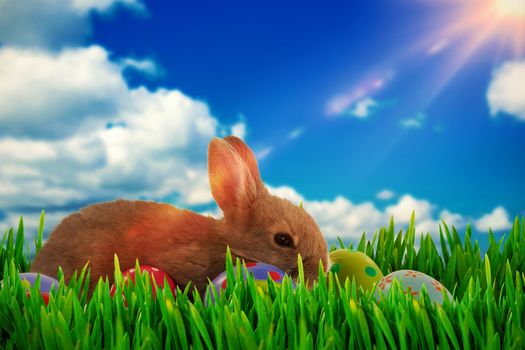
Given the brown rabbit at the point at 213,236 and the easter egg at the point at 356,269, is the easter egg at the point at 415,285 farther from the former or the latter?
the brown rabbit at the point at 213,236

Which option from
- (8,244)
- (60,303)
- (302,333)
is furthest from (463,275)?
(8,244)

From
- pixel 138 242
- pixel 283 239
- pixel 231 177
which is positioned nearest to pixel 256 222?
pixel 283 239

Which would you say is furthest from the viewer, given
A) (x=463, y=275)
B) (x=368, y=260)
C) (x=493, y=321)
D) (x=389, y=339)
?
(x=463, y=275)

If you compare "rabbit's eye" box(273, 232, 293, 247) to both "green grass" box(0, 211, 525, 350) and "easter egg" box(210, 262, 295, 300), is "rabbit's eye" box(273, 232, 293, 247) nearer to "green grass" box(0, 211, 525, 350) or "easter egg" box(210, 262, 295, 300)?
"easter egg" box(210, 262, 295, 300)

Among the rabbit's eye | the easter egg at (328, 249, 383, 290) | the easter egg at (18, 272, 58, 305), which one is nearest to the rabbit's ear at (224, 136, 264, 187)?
the rabbit's eye

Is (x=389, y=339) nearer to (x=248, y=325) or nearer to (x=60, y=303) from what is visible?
(x=248, y=325)
